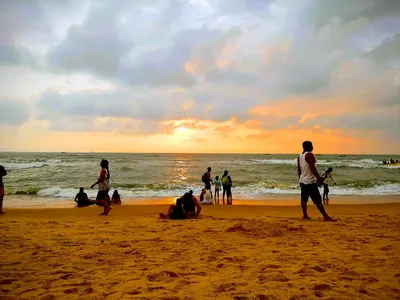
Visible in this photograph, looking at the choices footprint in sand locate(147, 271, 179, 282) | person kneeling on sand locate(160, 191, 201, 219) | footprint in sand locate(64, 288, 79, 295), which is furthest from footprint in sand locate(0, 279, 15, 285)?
person kneeling on sand locate(160, 191, 201, 219)

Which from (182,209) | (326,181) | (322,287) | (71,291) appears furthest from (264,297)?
(326,181)

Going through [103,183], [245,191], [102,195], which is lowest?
[245,191]

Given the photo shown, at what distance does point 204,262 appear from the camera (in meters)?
4.61

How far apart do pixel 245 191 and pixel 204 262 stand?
62.1ft

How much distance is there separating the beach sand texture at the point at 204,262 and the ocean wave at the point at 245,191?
14.0 meters

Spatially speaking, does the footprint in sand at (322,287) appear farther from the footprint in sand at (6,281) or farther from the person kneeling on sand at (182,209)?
the person kneeling on sand at (182,209)

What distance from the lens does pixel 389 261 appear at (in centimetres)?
440

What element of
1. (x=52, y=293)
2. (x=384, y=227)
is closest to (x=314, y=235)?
(x=384, y=227)

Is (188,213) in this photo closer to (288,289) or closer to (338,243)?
(338,243)

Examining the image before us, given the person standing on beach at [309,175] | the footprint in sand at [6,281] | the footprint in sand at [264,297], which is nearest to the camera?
the footprint in sand at [264,297]

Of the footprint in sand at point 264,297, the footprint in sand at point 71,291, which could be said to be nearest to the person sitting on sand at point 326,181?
the footprint in sand at point 264,297

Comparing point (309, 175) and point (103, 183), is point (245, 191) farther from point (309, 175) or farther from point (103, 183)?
point (309, 175)

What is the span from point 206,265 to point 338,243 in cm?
281

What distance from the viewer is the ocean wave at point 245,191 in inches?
822
